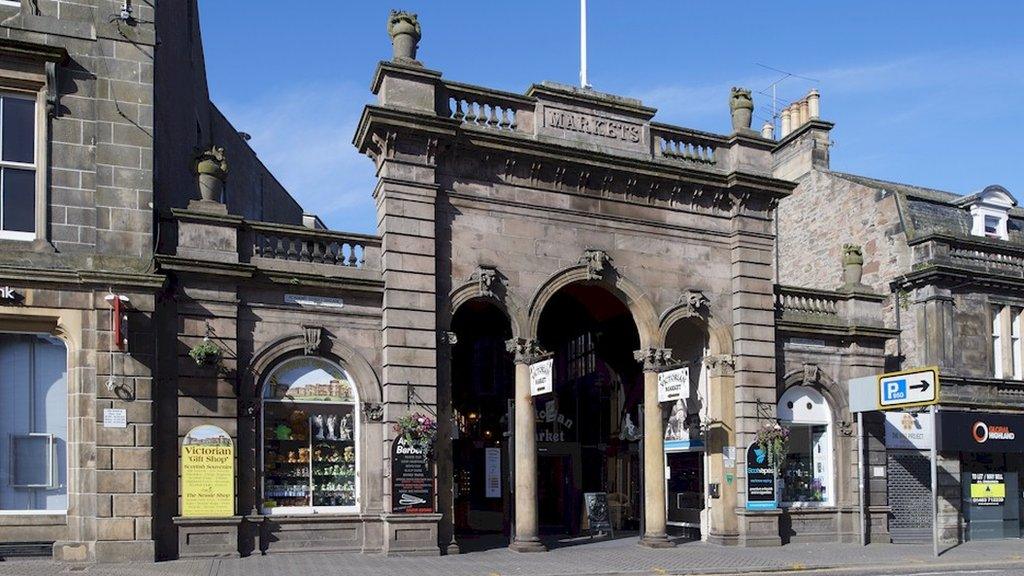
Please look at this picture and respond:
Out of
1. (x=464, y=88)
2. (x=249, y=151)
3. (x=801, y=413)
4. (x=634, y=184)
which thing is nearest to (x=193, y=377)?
(x=464, y=88)

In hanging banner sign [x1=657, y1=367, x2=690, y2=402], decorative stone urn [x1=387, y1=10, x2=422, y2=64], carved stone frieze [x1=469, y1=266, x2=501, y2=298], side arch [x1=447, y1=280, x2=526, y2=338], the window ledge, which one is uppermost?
decorative stone urn [x1=387, y1=10, x2=422, y2=64]

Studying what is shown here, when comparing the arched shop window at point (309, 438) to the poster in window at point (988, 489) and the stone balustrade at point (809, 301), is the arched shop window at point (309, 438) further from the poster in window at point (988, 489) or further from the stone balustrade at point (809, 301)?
the poster in window at point (988, 489)

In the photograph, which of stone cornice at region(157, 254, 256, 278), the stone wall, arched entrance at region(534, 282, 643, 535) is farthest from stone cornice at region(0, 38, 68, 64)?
the stone wall

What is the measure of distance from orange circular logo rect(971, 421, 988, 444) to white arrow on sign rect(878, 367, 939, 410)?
492 centimetres

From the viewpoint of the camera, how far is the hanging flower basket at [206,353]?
16578 mm

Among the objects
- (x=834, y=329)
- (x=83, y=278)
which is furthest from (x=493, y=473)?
(x=83, y=278)

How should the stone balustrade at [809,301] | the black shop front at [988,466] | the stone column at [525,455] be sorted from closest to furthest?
the stone column at [525,455] → the stone balustrade at [809,301] → the black shop front at [988,466]

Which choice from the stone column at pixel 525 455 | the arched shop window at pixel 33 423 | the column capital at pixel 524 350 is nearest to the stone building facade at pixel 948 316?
the stone column at pixel 525 455

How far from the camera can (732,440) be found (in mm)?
21453

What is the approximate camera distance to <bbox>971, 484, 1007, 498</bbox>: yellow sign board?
25594mm

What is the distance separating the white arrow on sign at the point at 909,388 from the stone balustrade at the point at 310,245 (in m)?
11.8

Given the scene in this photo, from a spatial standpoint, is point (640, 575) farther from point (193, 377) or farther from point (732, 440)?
point (193, 377)

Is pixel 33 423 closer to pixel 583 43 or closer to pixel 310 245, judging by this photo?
pixel 310 245

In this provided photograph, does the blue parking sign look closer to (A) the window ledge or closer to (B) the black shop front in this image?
(B) the black shop front
